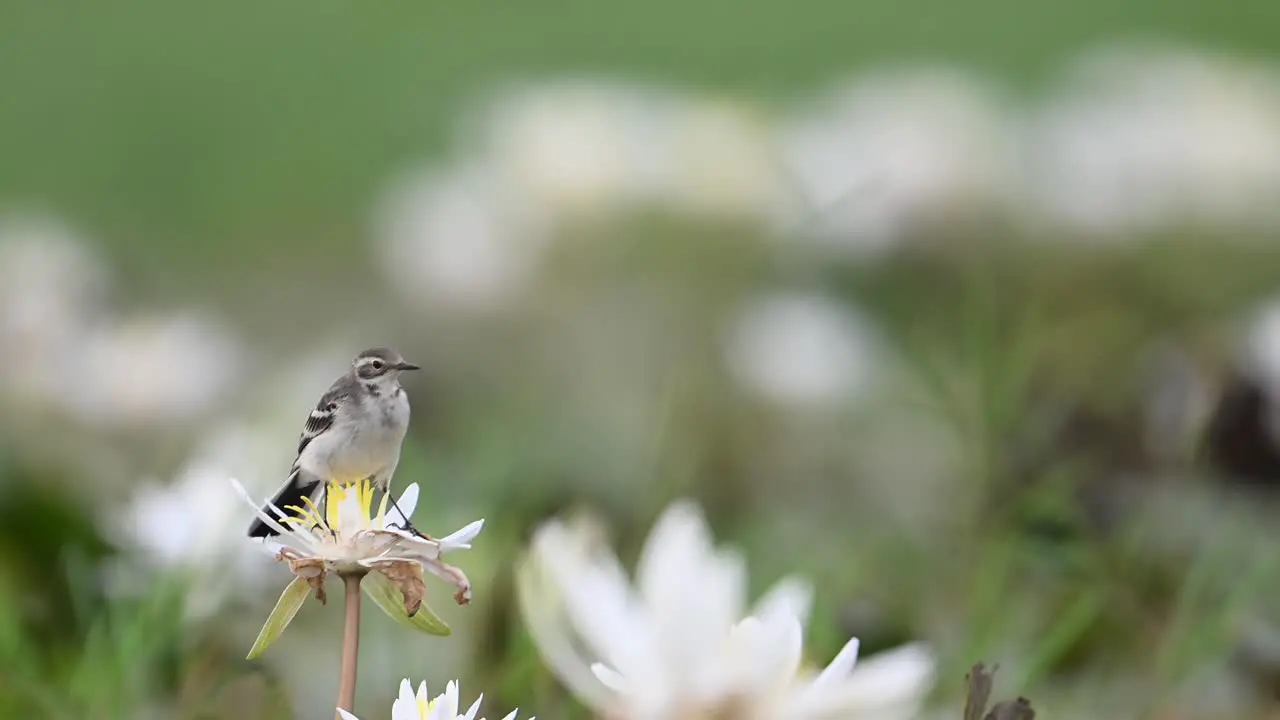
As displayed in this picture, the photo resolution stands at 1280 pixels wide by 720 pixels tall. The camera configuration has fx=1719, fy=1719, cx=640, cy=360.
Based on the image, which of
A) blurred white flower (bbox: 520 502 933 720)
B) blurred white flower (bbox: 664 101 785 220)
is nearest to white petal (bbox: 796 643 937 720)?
blurred white flower (bbox: 520 502 933 720)

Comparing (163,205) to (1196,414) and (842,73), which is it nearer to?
(842,73)

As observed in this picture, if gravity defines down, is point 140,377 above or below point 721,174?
below

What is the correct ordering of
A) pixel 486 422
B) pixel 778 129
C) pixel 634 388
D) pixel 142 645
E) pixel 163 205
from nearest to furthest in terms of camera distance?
1. pixel 142 645
2. pixel 486 422
3. pixel 634 388
4. pixel 778 129
5. pixel 163 205

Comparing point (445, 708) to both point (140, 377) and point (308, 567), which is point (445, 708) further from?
point (140, 377)

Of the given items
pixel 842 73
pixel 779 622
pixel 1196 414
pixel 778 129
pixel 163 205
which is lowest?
pixel 779 622

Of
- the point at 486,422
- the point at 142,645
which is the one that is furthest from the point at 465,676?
the point at 486,422

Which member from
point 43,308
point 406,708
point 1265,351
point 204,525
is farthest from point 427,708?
point 43,308
